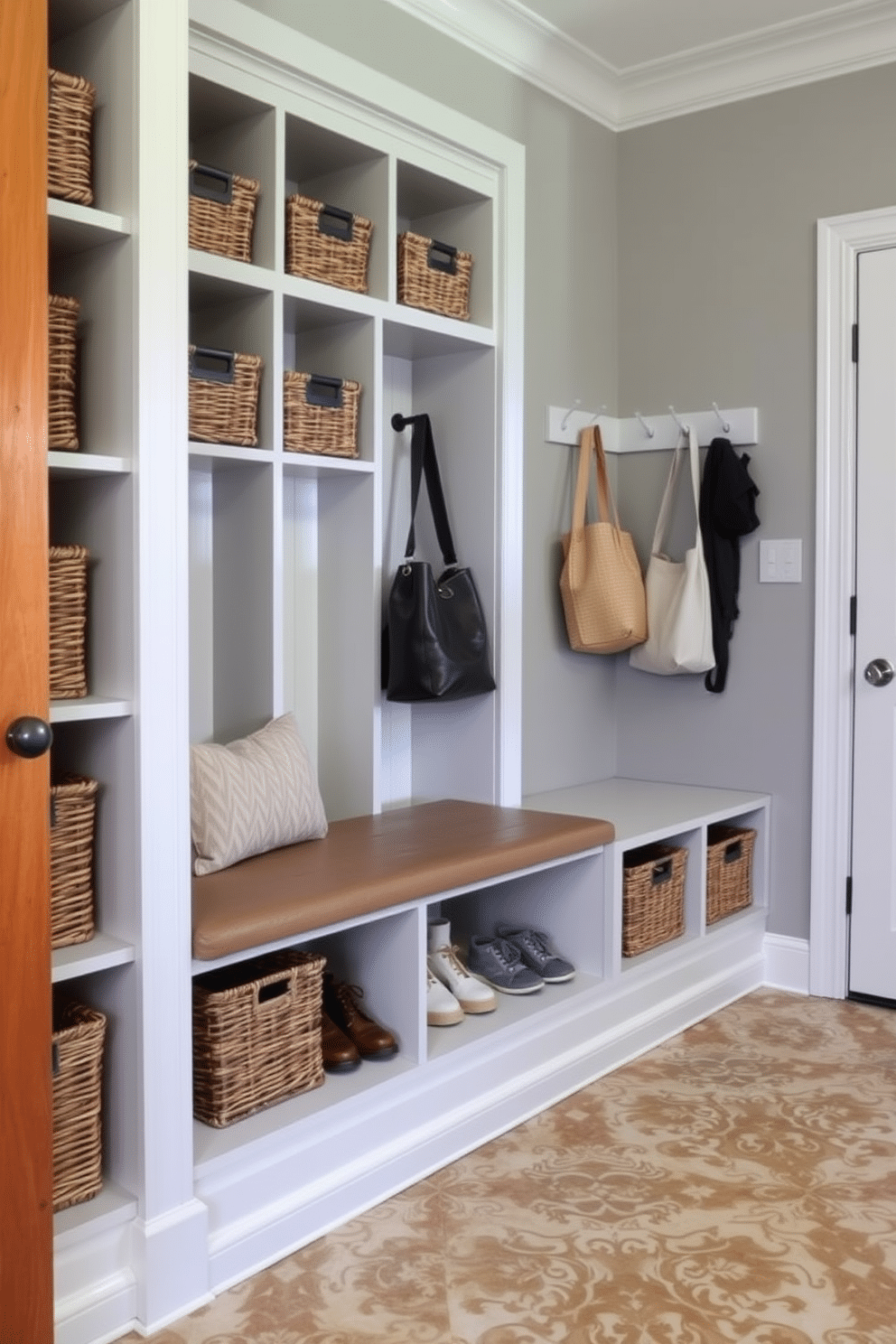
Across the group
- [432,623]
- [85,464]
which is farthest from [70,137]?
[432,623]

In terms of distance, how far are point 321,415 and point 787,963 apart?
1938mm

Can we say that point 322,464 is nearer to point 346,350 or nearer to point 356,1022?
point 346,350

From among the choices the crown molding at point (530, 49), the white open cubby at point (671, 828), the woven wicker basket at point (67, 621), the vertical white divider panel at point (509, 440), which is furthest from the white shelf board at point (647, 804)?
the crown molding at point (530, 49)

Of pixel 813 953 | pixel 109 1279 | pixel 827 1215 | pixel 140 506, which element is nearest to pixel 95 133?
pixel 140 506

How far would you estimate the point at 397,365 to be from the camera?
3.09m

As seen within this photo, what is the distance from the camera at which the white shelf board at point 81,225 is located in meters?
1.71

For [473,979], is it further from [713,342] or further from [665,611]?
[713,342]

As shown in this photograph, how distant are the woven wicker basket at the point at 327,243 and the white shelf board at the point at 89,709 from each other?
1.14 m

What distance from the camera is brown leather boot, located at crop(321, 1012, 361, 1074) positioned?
2221 mm

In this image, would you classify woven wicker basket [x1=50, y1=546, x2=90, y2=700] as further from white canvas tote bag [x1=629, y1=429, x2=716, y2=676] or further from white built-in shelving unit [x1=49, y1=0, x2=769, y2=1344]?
white canvas tote bag [x1=629, y1=429, x2=716, y2=676]

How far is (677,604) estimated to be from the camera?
11.0 ft

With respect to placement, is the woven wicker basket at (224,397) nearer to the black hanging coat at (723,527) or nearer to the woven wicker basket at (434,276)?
the woven wicker basket at (434,276)

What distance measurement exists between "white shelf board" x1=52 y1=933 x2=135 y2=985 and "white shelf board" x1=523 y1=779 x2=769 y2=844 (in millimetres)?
1328

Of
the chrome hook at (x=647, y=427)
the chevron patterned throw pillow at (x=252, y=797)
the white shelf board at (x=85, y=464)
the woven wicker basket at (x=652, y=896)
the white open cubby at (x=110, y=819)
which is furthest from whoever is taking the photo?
the chrome hook at (x=647, y=427)
